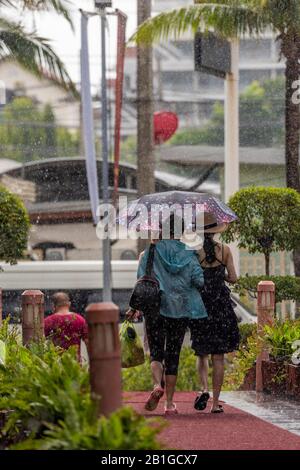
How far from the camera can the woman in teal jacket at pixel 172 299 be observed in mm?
10992

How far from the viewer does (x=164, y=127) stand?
34.8 meters

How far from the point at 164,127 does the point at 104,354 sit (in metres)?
28.3

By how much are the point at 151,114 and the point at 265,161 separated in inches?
462

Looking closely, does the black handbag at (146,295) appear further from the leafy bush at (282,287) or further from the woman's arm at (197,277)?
the leafy bush at (282,287)

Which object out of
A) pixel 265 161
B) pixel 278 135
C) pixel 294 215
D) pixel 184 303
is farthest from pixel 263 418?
pixel 278 135

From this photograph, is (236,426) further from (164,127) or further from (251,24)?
(164,127)

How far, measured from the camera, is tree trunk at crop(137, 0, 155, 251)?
2262cm

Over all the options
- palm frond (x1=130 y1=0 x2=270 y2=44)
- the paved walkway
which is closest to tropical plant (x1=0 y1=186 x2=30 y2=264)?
palm frond (x1=130 y1=0 x2=270 y2=44)

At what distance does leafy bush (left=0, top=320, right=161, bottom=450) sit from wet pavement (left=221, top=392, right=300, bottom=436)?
83.9 inches

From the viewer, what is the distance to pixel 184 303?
36.2ft

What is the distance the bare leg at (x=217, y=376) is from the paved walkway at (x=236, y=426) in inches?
5.4

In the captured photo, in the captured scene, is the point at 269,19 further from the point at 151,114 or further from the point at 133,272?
the point at 133,272

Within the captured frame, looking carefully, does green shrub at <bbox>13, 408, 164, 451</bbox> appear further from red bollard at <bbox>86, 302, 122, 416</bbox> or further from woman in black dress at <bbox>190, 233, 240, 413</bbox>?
woman in black dress at <bbox>190, 233, 240, 413</bbox>

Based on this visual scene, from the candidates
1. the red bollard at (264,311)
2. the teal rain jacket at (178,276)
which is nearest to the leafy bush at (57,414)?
the teal rain jacket at (178,276)
